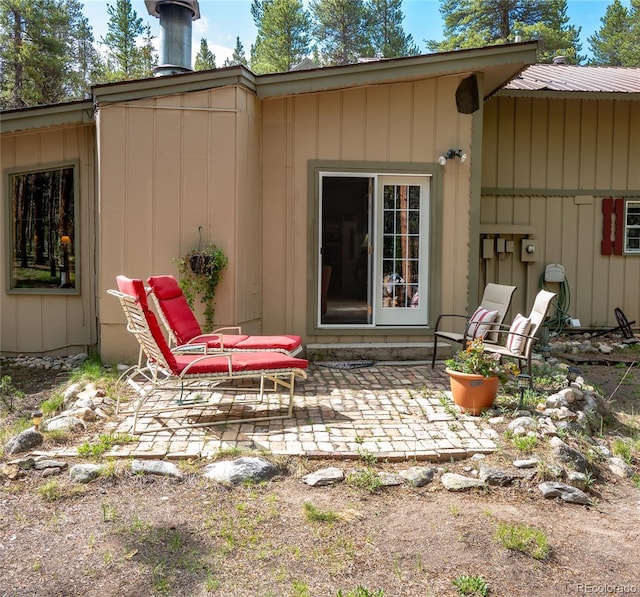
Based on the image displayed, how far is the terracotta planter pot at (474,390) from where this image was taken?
4.51 m

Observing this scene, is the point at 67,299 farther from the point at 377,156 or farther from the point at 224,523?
the point at 224,523

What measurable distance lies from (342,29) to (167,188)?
19922 millimetres

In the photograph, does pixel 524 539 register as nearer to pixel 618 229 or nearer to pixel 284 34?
pixel 618 229

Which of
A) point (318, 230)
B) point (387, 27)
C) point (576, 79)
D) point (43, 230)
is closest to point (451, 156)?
point (318, 230)

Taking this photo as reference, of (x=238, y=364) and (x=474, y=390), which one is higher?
(x=238, y=364)

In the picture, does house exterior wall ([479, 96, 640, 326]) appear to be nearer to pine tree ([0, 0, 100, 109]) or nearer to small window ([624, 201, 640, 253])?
small window ([624, 201, 640, 253])

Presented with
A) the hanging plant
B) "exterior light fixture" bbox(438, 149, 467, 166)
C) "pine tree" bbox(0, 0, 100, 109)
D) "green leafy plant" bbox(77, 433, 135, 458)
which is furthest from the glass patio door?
"pine tree" bbox(0, 0, 100, 109)

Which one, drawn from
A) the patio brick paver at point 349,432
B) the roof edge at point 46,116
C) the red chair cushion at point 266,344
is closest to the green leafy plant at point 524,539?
the patio brick paver at point 349,432

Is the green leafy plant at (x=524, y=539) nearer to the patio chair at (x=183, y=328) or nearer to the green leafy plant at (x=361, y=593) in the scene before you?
the green leafy plant at (x=361, y=593)

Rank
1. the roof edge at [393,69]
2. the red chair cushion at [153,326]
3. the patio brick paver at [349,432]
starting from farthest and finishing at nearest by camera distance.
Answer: the roof edge at [393,69] → the red chair cushion at [153,326] → the patio brick paver at [349,432]

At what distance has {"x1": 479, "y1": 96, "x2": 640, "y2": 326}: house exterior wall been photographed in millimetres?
8758

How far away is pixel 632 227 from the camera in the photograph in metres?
9.04

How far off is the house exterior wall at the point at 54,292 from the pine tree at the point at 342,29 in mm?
18359

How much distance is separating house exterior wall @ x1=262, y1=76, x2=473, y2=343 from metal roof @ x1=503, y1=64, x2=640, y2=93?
1565 mm
